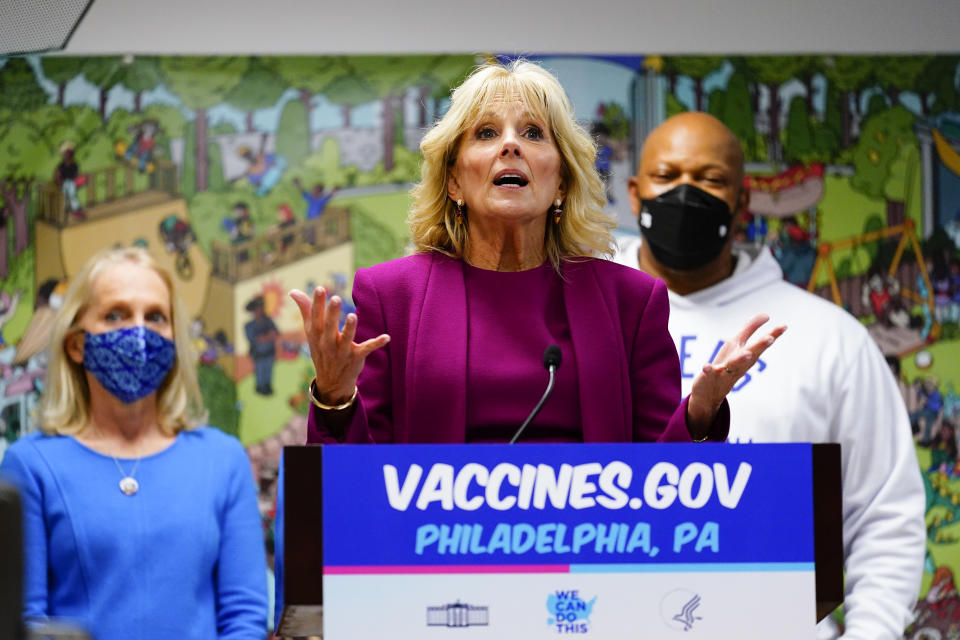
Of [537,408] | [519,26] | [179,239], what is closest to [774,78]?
[519,26]

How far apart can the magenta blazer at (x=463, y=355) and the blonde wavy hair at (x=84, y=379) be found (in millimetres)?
1514

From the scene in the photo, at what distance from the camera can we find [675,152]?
3939 millimetres

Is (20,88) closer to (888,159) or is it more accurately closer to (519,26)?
(519,26)

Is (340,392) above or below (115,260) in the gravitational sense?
below

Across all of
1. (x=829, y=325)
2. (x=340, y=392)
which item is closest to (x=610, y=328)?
(x=340, y=392)

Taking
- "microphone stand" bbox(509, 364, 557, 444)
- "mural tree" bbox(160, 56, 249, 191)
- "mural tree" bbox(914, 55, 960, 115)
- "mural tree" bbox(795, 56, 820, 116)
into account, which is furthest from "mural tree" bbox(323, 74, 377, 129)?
"microphone stand" bbox(509, 364, 557, 444)

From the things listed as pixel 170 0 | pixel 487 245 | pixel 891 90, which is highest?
pixel 170 0

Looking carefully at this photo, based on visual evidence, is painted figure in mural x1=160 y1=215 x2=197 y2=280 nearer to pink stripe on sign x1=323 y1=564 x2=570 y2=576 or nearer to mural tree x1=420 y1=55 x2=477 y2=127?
mural tree x1=420 y1=55 x2=477 y2=127

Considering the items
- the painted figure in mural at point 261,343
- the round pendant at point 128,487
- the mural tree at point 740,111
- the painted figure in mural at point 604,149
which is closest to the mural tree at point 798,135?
the mural tree at point 740,111

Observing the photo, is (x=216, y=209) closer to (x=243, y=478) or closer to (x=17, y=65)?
(x=17, y=65)

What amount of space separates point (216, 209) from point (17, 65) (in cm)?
93

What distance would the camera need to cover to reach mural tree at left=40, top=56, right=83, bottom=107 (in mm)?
4898

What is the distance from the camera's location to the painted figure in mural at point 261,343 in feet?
16.0

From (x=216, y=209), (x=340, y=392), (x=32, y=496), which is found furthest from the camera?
(x=216, y=209)
